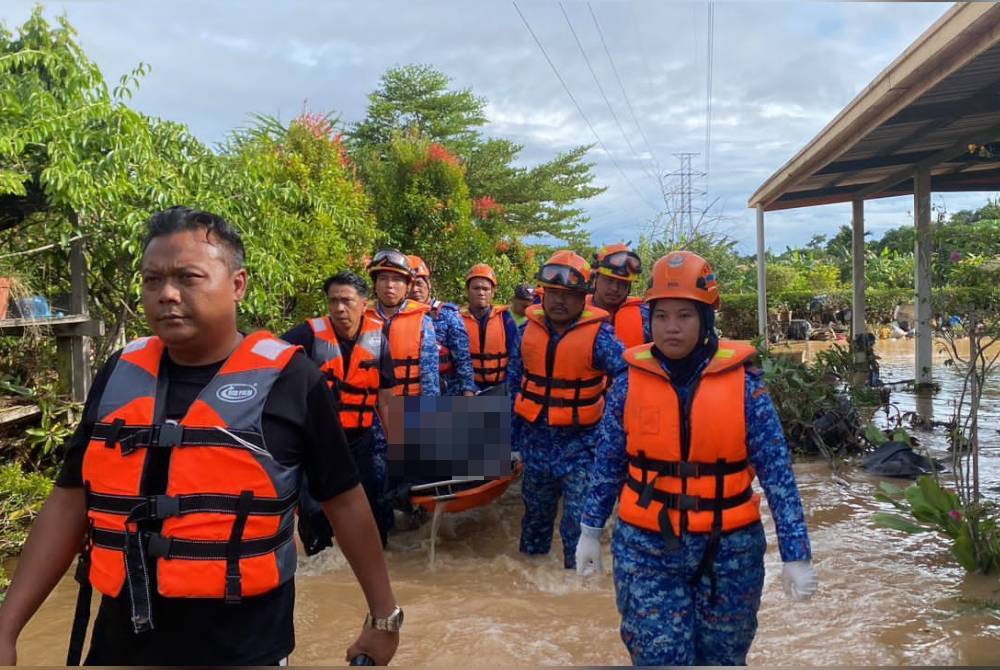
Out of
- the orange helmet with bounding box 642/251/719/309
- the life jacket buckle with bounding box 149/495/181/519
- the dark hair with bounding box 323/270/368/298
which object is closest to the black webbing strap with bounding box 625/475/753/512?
the orange helmet with bounding box 642/251/719/309

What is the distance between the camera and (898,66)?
598 centimetres

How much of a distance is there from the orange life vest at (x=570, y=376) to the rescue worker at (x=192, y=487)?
311 cm

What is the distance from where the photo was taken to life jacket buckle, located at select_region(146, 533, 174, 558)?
1757 mm

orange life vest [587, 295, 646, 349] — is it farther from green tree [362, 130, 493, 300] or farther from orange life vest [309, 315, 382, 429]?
green tree [362, 130, 493, 300]

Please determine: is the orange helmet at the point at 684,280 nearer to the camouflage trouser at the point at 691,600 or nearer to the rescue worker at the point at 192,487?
the camouflage trouser at the point at 691,600

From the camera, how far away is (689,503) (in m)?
2.92

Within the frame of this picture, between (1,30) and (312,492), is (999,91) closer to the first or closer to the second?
(312,492)

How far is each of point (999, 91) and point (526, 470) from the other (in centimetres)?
503

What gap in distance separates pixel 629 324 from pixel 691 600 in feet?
11.0

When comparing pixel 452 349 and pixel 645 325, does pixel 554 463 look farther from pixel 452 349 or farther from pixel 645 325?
pixel 452 349

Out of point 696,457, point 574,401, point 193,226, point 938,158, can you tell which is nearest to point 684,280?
point 696,457

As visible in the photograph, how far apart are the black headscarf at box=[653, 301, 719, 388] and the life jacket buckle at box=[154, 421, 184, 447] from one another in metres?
1.80

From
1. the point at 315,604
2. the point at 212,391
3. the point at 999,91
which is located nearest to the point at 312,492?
the point at 212,391

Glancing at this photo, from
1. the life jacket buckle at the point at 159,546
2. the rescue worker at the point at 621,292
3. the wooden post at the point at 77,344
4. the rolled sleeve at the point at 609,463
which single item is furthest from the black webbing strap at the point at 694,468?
the wooden post at the point at 77,344
